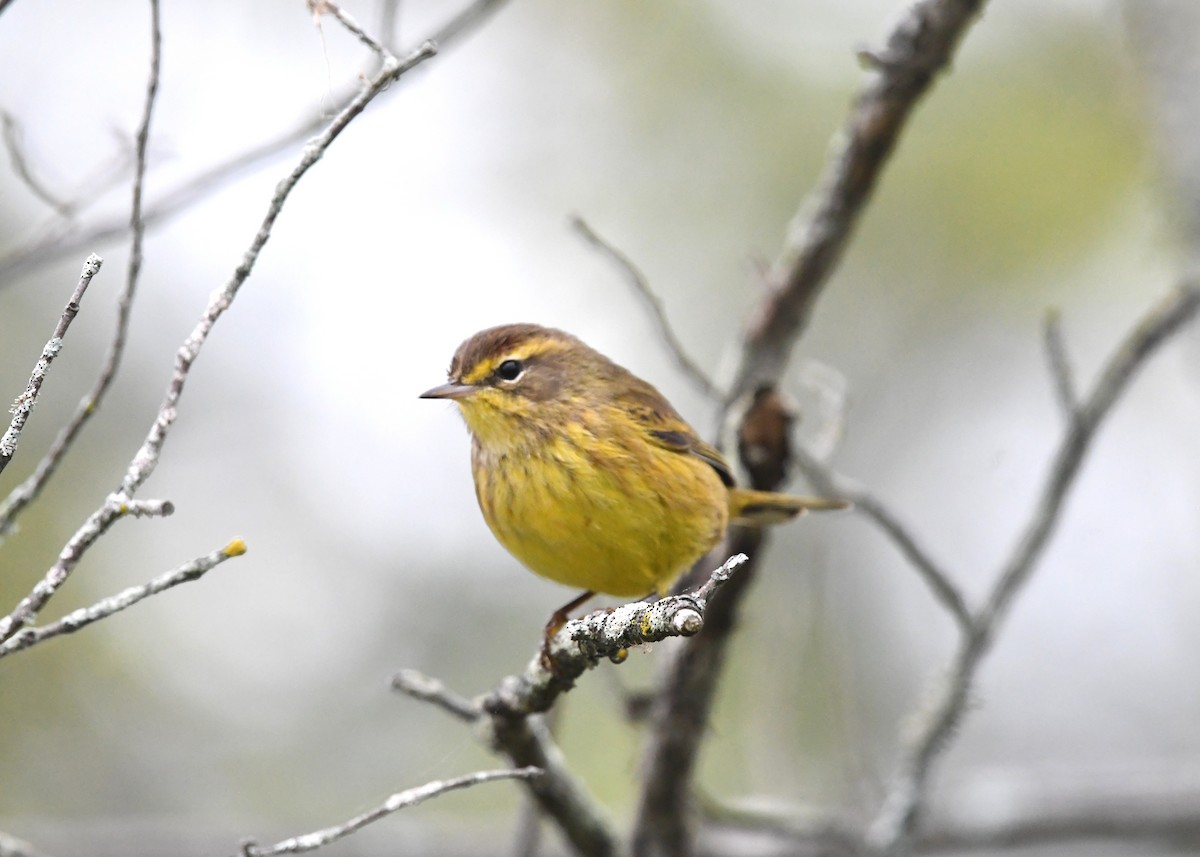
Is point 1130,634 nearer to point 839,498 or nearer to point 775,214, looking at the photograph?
point 775,214

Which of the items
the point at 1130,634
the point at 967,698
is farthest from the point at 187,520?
the point at 1130,634

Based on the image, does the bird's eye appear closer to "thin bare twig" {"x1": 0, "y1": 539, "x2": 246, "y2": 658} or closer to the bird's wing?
the bird's wing

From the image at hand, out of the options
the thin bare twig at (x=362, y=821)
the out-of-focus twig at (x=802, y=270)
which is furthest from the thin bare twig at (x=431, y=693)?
the out-of-focus twig at (x=802, y=270)

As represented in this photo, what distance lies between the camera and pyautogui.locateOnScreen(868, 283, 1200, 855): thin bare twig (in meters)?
4.47

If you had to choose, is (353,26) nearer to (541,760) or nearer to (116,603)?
(116,603)

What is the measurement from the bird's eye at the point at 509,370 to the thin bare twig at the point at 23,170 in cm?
173

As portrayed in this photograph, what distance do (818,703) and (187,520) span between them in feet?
16.2

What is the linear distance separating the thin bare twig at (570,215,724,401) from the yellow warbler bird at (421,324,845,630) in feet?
0.78

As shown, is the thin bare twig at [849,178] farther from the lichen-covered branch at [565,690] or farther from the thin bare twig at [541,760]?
the thin bare twig at [541,760]

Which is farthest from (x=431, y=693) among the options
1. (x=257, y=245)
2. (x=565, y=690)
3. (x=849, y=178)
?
(x=849, y=178)

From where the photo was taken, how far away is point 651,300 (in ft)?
13.2

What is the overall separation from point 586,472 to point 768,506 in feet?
3.09

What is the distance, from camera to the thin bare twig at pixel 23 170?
3.39m

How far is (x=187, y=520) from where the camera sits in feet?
29.3
